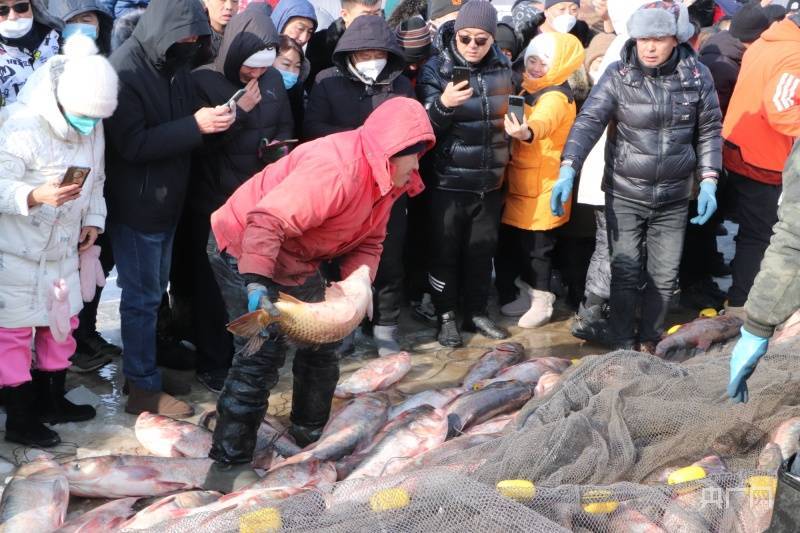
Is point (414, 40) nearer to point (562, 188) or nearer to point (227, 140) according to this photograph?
point (562, 188)

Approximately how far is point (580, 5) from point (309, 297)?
5755 mm

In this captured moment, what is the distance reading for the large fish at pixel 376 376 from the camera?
6.16 m

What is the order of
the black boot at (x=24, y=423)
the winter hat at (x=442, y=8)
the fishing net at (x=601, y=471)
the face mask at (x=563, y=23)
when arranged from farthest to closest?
the face mask at (x=563, y=23) → the winter hat at (x=442, y=8) → the black boot at (x=24, y=423) → the fishing net at (x=601, y=471)

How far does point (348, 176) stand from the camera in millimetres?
4539

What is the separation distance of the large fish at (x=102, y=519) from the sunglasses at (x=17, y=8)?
2858mm

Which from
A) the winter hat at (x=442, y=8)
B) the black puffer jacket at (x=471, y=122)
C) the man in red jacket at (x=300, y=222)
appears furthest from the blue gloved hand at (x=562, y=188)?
the winter hat at (x=442, y=8)

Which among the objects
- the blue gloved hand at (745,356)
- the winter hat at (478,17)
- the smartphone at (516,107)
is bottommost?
the blue gloved hand at (745,356)

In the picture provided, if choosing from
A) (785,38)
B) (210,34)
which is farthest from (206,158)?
(785,38)

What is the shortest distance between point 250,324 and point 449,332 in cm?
344

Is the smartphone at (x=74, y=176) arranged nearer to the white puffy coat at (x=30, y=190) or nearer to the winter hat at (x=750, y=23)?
the white puffy coat at (x=30, y=190)

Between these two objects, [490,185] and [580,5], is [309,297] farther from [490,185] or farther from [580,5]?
[580,5]

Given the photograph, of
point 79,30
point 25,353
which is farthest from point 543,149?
point 25,353

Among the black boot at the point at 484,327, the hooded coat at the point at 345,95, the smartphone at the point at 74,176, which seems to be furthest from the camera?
the black boot at the point at 484,327

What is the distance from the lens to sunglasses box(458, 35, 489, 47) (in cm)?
671
